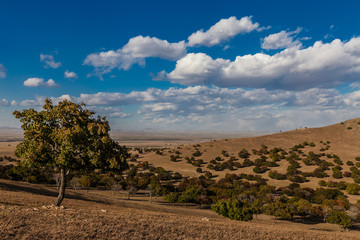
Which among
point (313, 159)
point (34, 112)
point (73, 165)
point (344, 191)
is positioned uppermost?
point (34, 112)

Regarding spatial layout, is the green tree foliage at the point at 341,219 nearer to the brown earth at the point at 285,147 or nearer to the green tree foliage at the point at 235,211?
the green tree foliage at the point at 235,211

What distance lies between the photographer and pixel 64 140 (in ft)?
57.2

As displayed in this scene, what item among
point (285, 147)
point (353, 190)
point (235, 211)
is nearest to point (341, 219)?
point (235, 211)

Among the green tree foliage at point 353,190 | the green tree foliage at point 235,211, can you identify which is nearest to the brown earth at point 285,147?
the green tree foliage at point 353,190

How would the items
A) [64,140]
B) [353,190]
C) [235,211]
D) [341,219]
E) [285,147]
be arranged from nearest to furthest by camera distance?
[64,140]
[235,211]
[341,219]
[353,190]
[285,147]

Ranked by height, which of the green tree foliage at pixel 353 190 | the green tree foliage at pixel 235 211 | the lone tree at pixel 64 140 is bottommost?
the green tree foliage at pixel 353 190

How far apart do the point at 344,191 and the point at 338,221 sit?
28668 millimetres

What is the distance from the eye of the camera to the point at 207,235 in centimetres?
1625

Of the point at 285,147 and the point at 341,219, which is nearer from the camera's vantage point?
the point at 341,219

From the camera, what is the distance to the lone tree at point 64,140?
57.0ft

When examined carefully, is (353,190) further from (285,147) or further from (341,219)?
(285,147)

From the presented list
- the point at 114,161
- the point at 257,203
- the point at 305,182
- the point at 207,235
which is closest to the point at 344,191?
the point at 305,182

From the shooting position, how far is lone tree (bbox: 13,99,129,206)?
17.4 m

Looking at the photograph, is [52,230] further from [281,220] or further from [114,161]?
[281,220]
